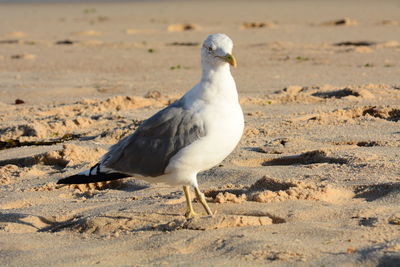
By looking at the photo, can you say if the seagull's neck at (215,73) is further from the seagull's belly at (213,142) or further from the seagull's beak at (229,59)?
the seagull's belly at (213,142)

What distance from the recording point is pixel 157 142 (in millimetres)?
4828

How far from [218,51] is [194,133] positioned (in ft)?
1.67

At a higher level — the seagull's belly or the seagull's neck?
the seagull's neck

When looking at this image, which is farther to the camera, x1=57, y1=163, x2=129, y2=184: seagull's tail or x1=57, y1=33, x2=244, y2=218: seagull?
x1=57, y1=163, x2=129, y2=184: seagull's tail

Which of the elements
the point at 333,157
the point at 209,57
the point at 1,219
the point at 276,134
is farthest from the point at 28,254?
the point at 276,134

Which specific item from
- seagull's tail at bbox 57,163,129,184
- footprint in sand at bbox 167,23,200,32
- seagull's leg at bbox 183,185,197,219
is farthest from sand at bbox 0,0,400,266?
footprint in sand at bbox 167,23,200,32

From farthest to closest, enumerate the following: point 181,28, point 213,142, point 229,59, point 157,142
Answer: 1. point 181,28
2. point 157,142
3. point 229,59
4. point 213,142

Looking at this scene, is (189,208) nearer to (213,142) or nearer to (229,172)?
(213,142)

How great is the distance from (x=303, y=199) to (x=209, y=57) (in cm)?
110

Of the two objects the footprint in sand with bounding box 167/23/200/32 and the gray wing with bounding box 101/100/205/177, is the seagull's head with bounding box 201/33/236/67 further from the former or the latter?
the footprint in sand with bounding box 167/23/200/32

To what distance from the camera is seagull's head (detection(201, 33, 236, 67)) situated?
4.72 m

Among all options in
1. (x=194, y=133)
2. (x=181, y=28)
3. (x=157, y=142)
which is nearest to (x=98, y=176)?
(x=157, y=142)

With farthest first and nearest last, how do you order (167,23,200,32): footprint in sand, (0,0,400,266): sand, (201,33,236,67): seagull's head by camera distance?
(167,23,200,32): footprint in sand → (201,33,236,67): seagull's head → (0,0,400,266): sand

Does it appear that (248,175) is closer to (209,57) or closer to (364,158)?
(364,158)
